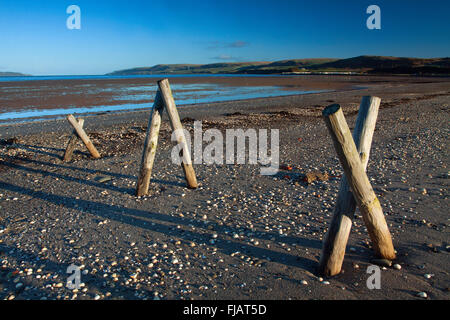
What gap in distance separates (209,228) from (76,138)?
24.6 ft

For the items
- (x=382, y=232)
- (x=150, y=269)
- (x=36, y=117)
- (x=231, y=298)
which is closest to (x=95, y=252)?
(x=150, y=269)

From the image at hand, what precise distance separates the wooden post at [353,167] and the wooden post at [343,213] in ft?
0.48

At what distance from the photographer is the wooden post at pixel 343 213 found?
436cm

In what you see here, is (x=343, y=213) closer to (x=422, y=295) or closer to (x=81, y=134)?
(x=422, y=295)

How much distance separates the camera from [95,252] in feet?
17.8

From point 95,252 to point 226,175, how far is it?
479 centimetres

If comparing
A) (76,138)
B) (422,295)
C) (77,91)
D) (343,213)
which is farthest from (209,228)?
(77,91)

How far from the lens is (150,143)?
25.1 ft

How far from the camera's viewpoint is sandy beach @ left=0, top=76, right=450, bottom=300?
4.43 meters

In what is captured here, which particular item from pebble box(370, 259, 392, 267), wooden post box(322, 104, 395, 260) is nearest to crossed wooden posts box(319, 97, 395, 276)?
wooden post box(322, 104, 395, 260)

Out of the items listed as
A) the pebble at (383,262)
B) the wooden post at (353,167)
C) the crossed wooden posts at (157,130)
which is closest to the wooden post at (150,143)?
the crossed wooden posts at (157,130)

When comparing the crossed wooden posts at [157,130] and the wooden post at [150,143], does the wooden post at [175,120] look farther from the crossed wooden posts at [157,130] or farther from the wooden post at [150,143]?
the wooden post at [150,143]

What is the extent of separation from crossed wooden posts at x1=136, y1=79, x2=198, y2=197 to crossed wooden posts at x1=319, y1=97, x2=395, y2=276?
4.31 m

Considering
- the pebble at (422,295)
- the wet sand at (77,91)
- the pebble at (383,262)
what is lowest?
the pebble at (422,295)
